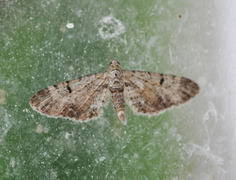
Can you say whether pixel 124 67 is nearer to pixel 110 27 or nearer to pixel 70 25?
pixel 110 27

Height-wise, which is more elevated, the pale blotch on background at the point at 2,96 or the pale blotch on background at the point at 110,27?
the pale blotch on background at the point at 110,27

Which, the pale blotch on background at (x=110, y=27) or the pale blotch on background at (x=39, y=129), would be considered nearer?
the pale blotch on background at (x=39, y=129)

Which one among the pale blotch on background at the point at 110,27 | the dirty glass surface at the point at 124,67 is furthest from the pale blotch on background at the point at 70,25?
the pale blotch on background at the point at 110,27

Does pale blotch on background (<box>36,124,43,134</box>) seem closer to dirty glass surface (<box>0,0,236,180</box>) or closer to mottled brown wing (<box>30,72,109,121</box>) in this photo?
dirty glass surface (<box>0,0,236,180</box>)

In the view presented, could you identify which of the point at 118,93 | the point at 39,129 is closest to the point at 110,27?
the point at 118,93

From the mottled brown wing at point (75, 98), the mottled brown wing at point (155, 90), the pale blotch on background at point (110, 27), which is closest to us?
the mottled brown wing at point (75, 98)

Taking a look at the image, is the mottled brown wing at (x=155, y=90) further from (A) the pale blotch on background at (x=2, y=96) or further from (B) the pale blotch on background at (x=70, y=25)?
(A) the pale blotch on background at (x=2, y=96)

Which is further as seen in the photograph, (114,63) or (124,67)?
(124,67)

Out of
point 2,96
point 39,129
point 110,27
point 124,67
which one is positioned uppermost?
point 110,27
